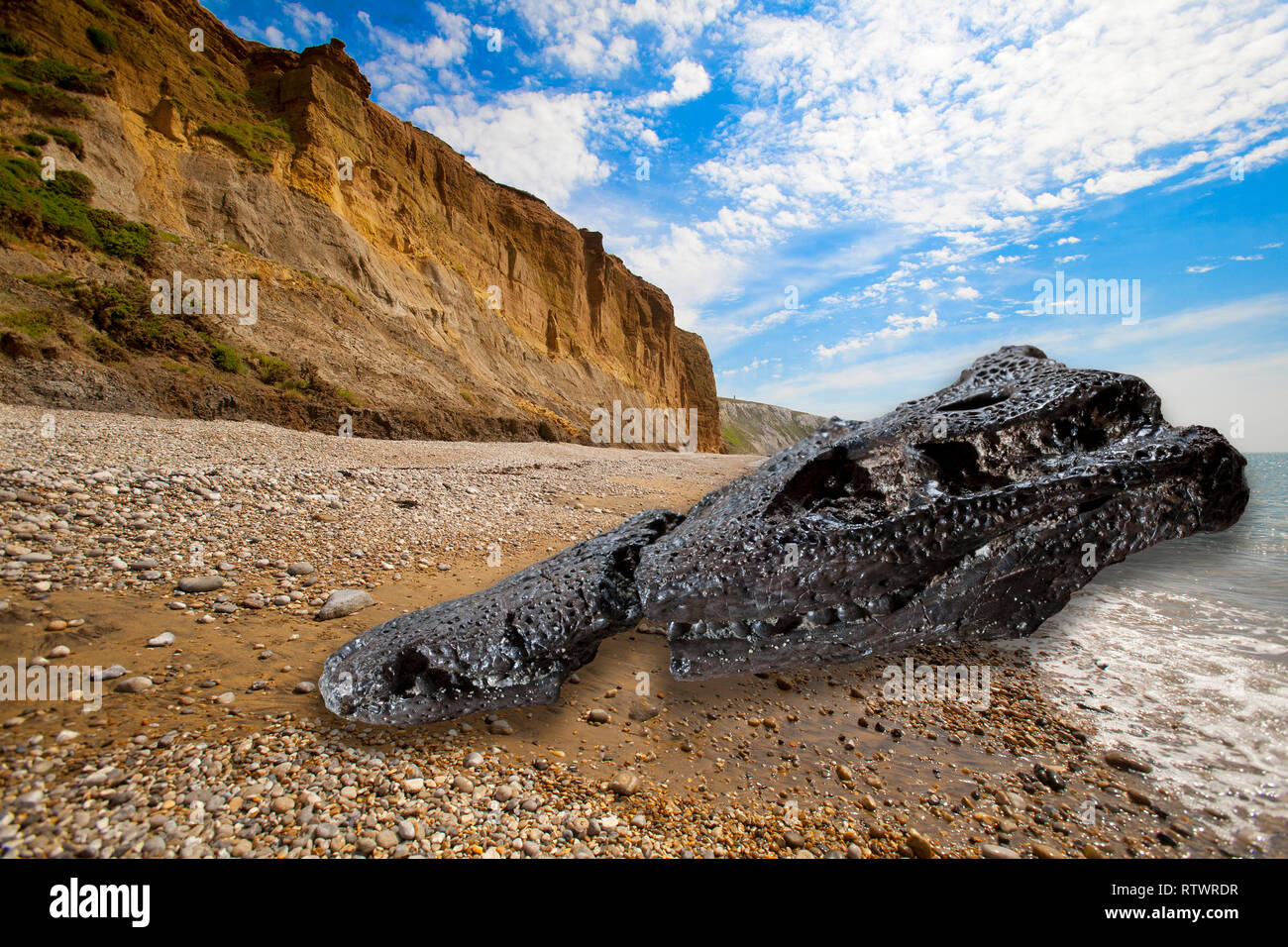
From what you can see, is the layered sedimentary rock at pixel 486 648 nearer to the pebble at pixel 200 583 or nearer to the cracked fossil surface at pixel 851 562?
the cracked fossil surface at pixel 851 562

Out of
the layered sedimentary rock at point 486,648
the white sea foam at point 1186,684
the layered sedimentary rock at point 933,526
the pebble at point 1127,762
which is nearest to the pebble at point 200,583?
the layered sedimentary rock at point 486,648

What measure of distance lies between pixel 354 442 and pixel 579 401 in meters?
22.3

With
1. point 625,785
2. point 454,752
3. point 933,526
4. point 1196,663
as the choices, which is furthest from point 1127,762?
point 454,752

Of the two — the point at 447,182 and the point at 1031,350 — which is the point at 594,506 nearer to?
the point at 1031,350

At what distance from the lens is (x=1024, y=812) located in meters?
2.23

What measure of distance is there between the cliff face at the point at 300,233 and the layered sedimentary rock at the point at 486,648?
12.0 m

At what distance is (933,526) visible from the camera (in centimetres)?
310

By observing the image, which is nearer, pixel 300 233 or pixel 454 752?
pixel 454 752

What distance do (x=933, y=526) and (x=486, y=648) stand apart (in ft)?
8.63

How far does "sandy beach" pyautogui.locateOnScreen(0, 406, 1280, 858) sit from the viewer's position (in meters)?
2.01

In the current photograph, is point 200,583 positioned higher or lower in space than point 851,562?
lower
